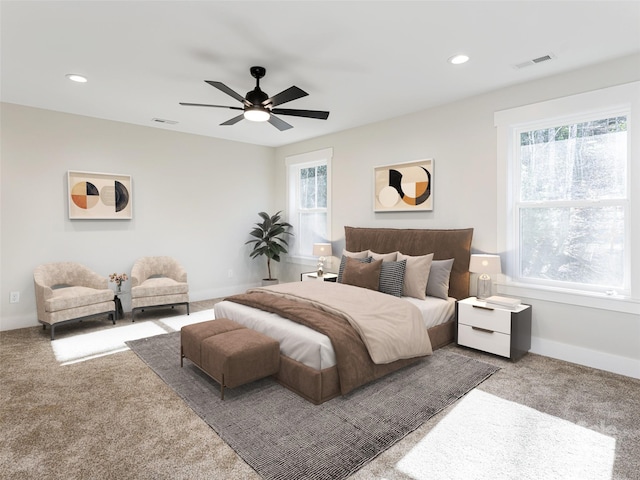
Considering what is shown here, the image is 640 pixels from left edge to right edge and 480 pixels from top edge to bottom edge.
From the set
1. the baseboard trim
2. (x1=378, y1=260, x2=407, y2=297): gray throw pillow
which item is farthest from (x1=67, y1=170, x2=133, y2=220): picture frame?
the baseboard trim

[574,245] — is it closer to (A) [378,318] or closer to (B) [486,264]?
(B) [486,264]

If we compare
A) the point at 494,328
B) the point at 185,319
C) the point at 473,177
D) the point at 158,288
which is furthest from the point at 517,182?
the point at 158,288

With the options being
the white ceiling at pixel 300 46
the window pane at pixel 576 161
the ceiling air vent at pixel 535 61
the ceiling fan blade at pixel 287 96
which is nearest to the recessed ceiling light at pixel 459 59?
the white ceiling at pixel 300 46

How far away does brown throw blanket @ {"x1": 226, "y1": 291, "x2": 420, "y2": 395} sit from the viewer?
2.73 meters

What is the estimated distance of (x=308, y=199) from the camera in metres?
6.54

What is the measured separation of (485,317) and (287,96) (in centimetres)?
279

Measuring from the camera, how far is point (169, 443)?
2219 mm

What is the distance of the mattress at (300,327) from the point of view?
2.73 metres

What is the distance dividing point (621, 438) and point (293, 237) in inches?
209

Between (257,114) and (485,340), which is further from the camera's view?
(485,340)

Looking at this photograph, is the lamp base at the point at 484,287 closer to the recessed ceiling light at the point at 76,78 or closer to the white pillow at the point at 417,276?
the white pillow at the point at 417,276

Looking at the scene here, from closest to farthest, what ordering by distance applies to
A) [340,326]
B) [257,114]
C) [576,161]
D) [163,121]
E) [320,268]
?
[340,326] → [257,114] → [576,161] → [163,121] → [320,268]

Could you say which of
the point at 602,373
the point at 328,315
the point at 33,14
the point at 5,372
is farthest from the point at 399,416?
the point at 33,14

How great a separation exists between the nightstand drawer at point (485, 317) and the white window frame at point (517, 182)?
49 centimetres
